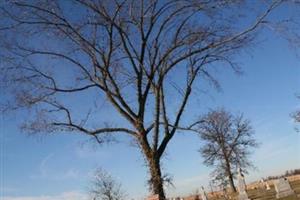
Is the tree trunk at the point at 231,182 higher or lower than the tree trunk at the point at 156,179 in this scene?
higher

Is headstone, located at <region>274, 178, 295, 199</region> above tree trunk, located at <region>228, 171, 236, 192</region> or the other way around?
the other way around

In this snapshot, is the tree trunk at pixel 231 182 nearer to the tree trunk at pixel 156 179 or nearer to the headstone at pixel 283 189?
the headstone at pixel 283 189

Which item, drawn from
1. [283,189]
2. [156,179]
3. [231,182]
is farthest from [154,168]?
[231,182]

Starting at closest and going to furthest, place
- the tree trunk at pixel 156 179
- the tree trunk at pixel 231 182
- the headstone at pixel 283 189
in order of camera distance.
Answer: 1. the tree trunk at pixel 156 179
2. the headstone at pixel 283 189
3. the tree trunk at pixel 231 182

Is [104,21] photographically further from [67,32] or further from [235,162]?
[235,162]

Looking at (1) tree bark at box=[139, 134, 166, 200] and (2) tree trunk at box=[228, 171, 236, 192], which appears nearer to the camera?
(1) tree bark at box=[139, 134, 166, 200]

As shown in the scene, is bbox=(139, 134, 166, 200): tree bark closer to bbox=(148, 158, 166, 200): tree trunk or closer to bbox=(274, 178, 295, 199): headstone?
bbox=(148, 158, 166, 200): tree trunk

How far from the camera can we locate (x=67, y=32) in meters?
16.2

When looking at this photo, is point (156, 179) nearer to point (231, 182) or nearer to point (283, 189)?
point (283, 189)

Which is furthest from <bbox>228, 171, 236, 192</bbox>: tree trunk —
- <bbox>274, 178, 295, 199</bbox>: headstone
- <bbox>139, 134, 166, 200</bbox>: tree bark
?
<bbox>139, 134, 166, 200</bbox>: tree bark

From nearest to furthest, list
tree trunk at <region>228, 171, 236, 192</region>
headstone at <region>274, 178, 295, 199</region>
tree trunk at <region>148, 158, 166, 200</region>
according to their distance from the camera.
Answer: tree trunk at <region>148, 158, 166, 200</region>, headstone at <region>274, 178, 295, 199</region>, tree trunk at <region>228, 171, 236, 192</region>

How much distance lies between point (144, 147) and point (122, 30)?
161 inches

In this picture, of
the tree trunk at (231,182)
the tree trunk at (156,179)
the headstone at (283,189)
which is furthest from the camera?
the tree trunk at (231,182)

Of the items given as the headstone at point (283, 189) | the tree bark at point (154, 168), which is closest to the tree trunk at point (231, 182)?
the headstone at point (283, 189)
